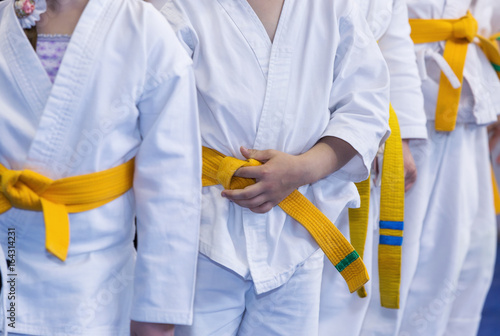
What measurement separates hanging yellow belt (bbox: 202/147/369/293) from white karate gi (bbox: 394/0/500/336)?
523mm

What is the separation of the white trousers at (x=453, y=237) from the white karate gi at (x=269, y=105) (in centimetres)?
62

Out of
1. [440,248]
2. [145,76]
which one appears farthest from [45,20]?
[440,248]

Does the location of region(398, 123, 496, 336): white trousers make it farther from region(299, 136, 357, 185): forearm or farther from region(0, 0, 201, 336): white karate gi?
region(0, 0, 201, 336): white karate gi

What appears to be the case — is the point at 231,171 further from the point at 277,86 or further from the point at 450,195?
the point at 450,195

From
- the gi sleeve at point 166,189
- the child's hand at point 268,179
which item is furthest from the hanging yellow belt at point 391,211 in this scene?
the gi sleeve at point 166,189

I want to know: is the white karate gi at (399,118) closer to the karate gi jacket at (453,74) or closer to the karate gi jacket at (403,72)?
the karate gi jacket at (403,72)

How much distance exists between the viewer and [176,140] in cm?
121

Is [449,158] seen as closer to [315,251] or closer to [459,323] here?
[459,323]

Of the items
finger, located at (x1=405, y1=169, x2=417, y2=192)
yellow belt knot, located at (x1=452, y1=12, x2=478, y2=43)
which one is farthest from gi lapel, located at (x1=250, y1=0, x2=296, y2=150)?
yellow belt knot, located at (x1=452, y1=12, x2=478, y2=43)

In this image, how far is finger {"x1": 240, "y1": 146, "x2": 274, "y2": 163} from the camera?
1.33 meters

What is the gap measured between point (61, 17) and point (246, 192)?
49 cm

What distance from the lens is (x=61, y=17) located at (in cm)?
121

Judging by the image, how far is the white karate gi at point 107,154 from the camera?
116 cm

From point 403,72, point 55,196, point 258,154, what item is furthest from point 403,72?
point 55,196
